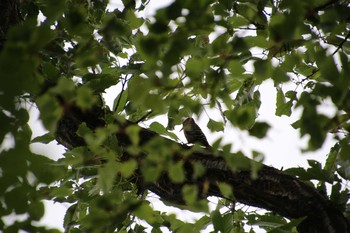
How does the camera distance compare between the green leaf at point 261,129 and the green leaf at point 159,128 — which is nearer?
the green leaf at point 261,129

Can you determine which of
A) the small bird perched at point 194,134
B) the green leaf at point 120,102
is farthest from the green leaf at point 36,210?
the small bird perched at point 194,134

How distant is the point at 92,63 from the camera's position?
3.35 ft

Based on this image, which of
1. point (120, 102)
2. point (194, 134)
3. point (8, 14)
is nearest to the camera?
point (8, 14)

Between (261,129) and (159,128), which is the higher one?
(159,128)

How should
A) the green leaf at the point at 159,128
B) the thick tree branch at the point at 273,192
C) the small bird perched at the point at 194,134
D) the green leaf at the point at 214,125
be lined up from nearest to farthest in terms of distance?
1. the thick tree branch at the point at 273,192
2. the green leaf at the point at 214,125
3. the green leaf at the point at 159,128
4. the small bird perched at the point at 194,134

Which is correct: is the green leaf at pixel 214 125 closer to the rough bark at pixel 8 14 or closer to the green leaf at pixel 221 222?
the green leaf at pixel 221 222

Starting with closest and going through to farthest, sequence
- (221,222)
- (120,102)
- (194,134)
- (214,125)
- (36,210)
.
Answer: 1. (36,210)
2. (221,222)
3. (214,125)
4. (120,102)
5. (194,134)

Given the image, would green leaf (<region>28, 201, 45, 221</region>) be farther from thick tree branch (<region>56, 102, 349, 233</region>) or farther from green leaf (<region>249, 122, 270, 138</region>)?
thick tree branch (<region>56, 102, 349, 233</region>)

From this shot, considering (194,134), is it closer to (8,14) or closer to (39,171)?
(8,14)

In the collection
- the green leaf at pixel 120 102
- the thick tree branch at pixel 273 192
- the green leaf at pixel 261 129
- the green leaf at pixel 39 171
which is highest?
the green leaf at pixel 120 102

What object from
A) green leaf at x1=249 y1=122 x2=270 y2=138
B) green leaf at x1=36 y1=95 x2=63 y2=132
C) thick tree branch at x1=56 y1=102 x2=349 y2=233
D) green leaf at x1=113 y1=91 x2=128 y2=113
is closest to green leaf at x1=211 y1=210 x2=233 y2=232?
thick tree branch at x1=56 y1=102 x2=349 y2=233

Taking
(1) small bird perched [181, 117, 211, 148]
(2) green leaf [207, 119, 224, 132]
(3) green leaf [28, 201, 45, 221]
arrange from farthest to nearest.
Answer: (1) small bird perched [181, 117, 211, 148]
(2) green leaf [207, 119, 224, 132]
(3) green leaf [28, 201, 45, 221]

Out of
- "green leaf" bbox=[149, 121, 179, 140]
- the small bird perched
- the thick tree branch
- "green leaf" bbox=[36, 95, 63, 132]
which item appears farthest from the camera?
the small bird perched

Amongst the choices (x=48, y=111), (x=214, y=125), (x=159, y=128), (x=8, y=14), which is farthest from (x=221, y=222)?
(x=8, y=14)
